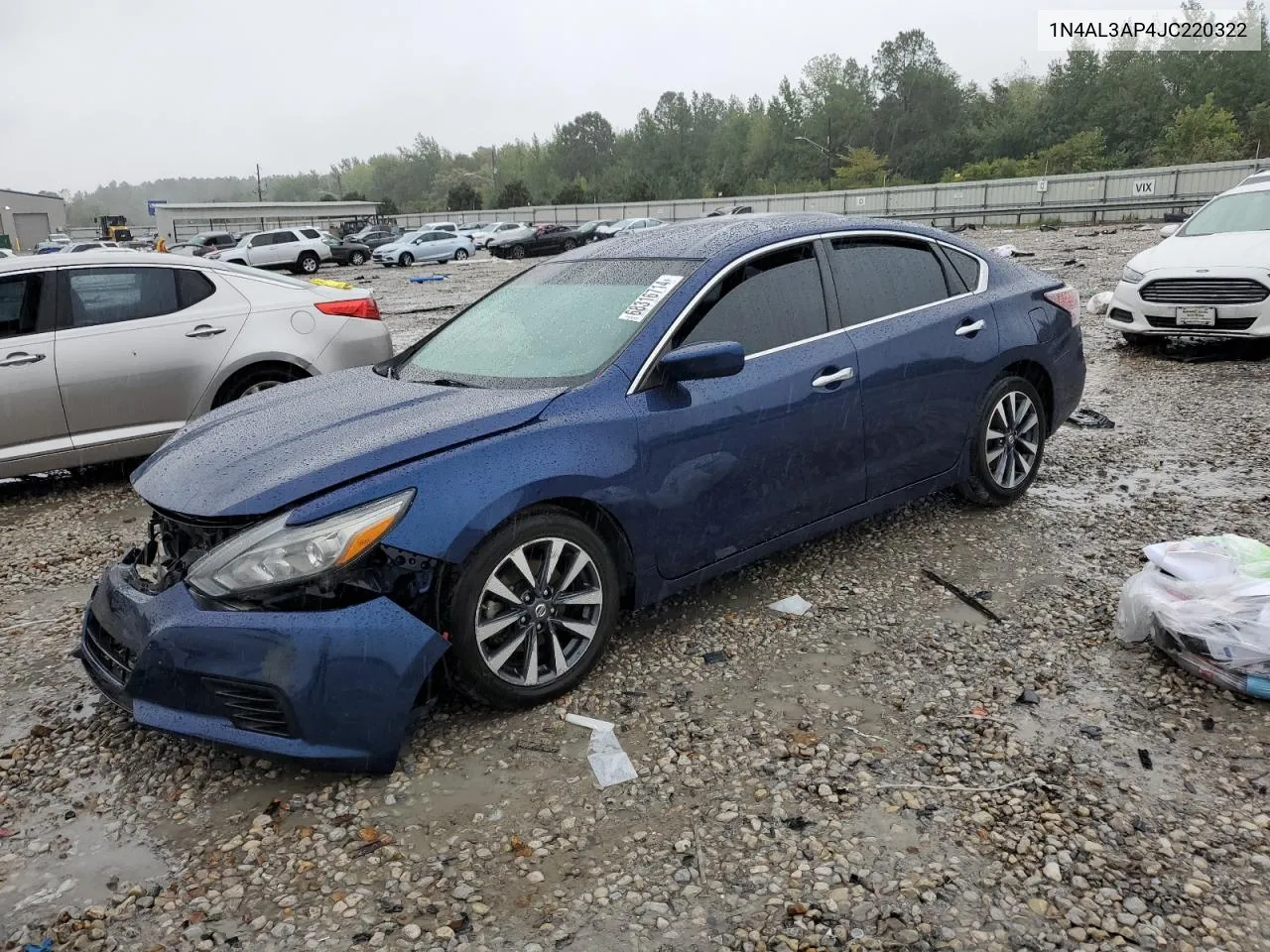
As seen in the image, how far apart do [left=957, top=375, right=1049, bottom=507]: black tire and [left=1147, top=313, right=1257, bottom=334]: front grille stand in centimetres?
477

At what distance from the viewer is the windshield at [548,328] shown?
12.4ft

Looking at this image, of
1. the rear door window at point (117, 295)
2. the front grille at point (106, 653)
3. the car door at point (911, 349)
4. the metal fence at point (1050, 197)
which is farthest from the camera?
the metal fence at point (1050, 197)

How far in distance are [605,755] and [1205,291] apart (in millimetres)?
8358

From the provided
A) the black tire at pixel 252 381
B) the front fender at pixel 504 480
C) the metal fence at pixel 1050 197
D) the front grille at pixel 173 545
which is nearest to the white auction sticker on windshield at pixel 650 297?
the front fender at pixel 504 480

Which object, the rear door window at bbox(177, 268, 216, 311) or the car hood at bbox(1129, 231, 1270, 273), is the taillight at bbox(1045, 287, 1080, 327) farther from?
the rear door window at bbox(177, 268, 216, 311)

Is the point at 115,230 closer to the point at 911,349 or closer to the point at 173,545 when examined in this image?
the point at 173,545

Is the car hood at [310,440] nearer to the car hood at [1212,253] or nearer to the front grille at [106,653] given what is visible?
the front grille at [106,653]

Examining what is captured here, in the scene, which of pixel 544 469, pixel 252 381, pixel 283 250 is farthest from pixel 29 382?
pixel 283 250

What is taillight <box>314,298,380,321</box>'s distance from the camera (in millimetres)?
6855

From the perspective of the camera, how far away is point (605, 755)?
3.16 metres

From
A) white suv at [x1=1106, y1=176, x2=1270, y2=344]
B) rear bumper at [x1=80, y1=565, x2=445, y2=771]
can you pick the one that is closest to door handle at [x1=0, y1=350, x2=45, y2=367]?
rear bumper at [x1=80, y1=565, x2=445, y2=771]

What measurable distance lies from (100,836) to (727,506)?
2394 millimetres

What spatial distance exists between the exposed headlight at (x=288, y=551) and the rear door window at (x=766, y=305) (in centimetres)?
149

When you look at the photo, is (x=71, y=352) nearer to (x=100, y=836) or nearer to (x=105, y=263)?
(x=105, y=263)
